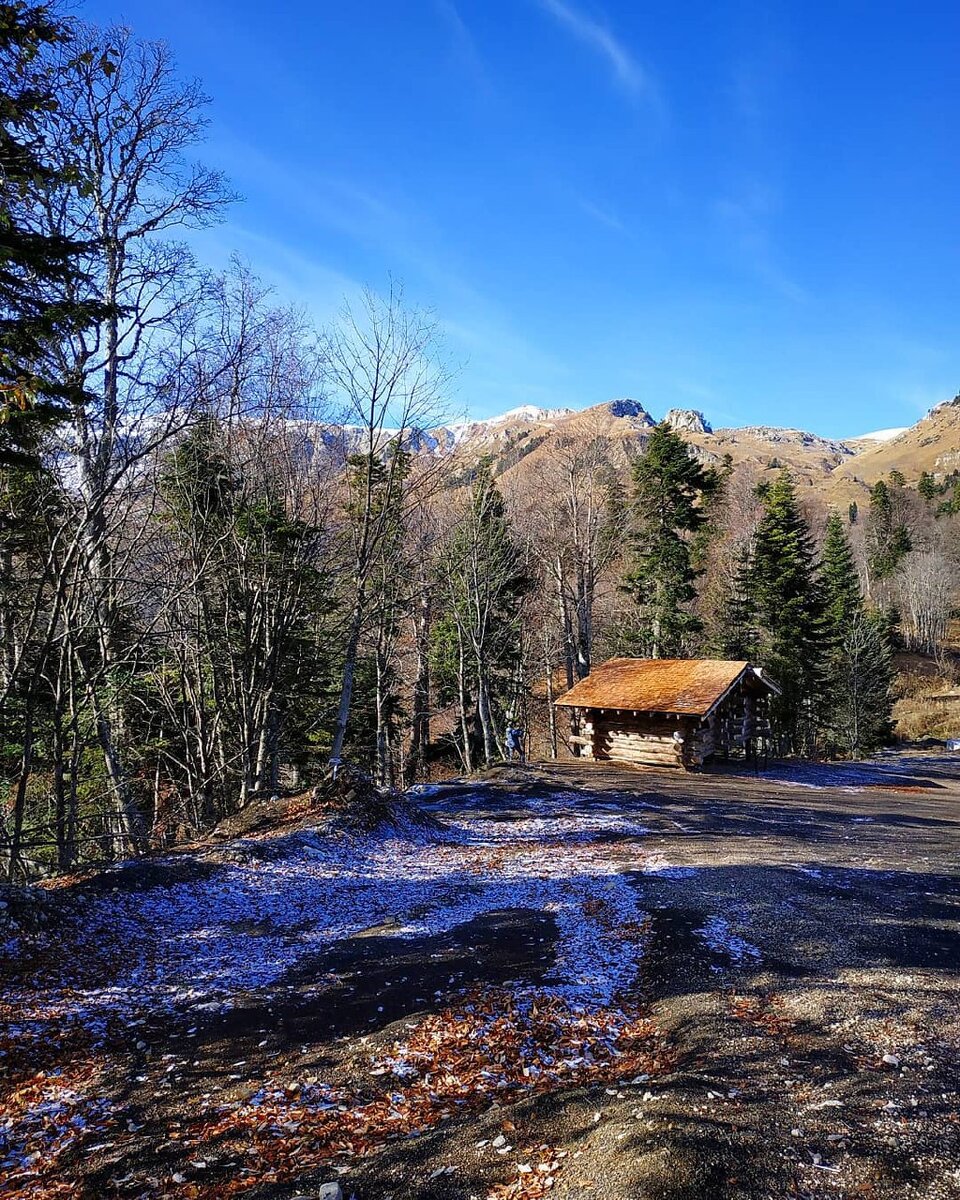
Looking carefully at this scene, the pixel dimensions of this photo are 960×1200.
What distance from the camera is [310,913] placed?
9.33 metres

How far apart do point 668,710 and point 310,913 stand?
16759mm

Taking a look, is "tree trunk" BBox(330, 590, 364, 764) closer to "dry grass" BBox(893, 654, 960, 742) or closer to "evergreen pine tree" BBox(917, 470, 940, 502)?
"dry grass" BBox(893, 654, 960, 742)

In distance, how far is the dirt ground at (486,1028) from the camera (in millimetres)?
3889

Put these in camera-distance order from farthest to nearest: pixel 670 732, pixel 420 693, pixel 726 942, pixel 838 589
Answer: pixel 838 589 → pixel 420 693 → pixel 670 732 → pixel 726 942

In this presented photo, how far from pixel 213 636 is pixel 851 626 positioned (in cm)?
4037

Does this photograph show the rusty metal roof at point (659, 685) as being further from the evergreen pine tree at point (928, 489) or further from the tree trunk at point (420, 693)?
the evergreen pine tree at point (928, 489)

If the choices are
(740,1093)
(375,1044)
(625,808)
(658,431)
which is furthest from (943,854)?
(658,431)

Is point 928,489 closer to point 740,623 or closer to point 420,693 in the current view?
point 740,623

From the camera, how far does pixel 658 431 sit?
34656 millimetres

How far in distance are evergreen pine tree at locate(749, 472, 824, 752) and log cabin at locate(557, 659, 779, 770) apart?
282 inches

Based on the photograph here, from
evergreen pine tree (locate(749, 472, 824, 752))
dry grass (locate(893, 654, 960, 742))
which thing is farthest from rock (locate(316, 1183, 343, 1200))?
dry grass (locate(893, 654, 960, 742))

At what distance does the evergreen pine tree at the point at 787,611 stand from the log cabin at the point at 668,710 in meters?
7.16

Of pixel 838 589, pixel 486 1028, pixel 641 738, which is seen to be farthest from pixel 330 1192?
pixel 838 589

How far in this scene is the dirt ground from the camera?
12.8ft
